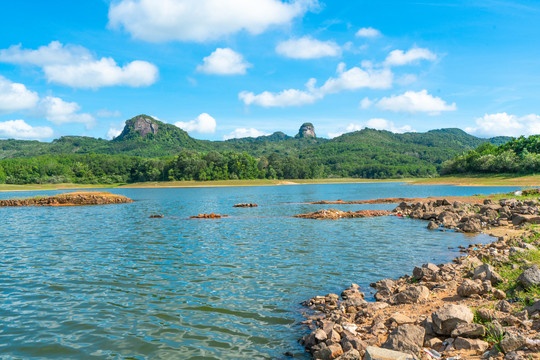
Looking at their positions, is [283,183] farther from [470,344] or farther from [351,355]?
[351,355]

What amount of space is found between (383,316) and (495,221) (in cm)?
2640

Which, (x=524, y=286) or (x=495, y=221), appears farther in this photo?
(x=495, y=221)

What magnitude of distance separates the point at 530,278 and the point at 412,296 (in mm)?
3331

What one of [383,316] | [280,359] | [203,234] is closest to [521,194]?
[203,234]

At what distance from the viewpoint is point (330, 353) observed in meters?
7.86

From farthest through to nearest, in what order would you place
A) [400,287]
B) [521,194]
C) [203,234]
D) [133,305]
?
[521,194] < [203,234] < [400,287] < [133,305]

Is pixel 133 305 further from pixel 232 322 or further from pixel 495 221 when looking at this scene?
pixel 495 221

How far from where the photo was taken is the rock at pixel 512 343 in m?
6.88

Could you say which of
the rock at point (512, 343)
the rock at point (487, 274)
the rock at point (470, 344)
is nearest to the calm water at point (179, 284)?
the rock at point (470, 344)

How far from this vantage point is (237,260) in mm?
18484

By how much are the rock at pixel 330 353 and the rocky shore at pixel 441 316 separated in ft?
0.07

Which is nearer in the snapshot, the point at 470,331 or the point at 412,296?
the point at 470,331

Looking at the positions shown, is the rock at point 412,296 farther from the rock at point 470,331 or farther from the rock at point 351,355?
the rock at point 351,355

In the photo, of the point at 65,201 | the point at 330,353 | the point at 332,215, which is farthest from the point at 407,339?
the point at 65,201
